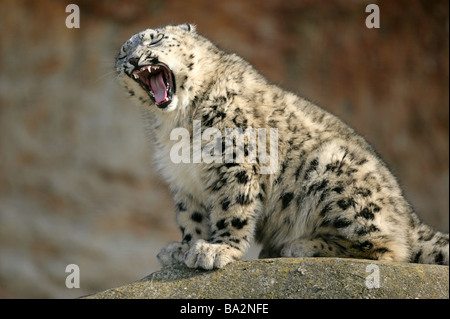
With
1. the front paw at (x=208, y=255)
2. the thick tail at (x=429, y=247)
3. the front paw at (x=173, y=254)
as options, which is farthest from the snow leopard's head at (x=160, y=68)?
the thick tail at (x=429, y=247)

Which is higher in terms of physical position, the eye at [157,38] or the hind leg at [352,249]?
the eye at [157,38]

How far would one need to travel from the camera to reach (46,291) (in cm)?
1054

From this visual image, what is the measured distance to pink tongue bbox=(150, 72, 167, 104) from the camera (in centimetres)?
536

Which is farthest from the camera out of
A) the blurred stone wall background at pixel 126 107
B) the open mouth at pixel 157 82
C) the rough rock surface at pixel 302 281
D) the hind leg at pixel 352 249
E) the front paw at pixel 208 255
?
the blurred stone wall background at pixel 126 107

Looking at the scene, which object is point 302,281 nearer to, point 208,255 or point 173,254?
point 208,255

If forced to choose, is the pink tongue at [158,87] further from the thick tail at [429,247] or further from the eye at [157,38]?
the thick tail at [429,247]

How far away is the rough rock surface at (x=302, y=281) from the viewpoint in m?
4.30

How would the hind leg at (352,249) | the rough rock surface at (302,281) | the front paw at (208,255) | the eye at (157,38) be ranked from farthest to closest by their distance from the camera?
the eye at (157,38)
the hind leg at (352,249)
the front paw at (208,255)
the rough rock surface at (302,281)

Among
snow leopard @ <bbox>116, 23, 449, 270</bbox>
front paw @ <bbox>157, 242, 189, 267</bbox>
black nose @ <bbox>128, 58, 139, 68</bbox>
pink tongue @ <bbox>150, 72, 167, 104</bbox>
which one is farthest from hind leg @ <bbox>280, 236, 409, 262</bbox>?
black nose @ <bbox>128, 58, 139, 68</bbox>

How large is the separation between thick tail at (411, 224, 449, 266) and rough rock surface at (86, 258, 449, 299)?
1.32 feet

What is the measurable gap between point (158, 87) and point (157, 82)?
59 millimetres

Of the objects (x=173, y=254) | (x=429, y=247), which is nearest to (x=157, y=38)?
(x=173, y=254)
